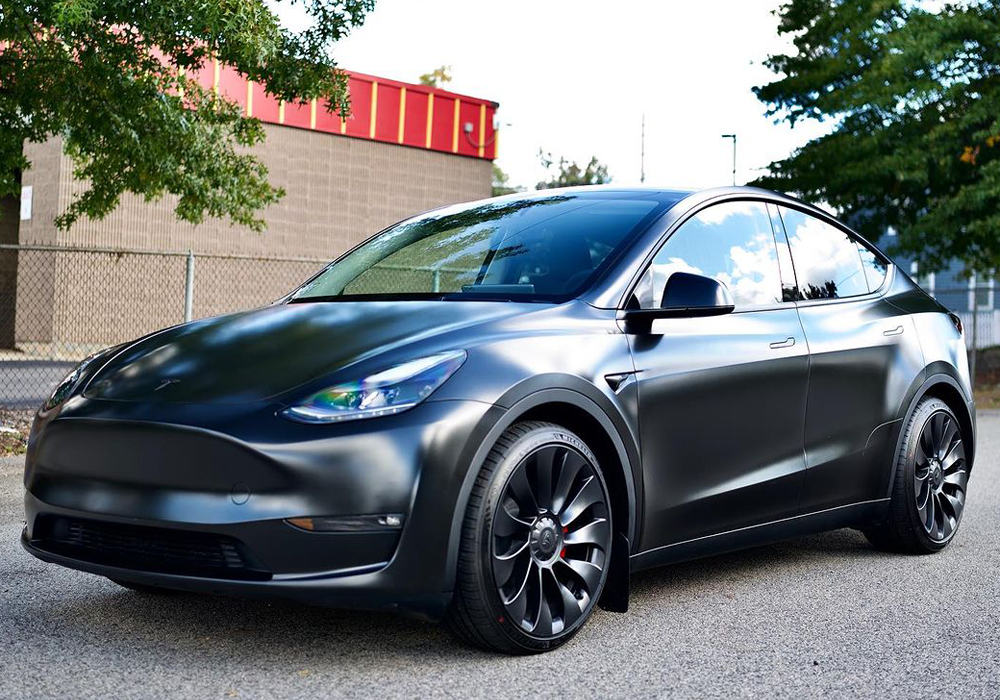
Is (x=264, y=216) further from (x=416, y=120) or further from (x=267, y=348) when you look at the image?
(x=267, y=348)

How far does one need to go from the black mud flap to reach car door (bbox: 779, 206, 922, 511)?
3.97 feet

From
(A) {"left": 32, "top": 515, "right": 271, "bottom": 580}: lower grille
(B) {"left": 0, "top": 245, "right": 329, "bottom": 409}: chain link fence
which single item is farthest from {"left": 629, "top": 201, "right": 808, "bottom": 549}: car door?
(B) {"left": 0, "top": 245, "right": 329, "bottom": 409}: chain link fence

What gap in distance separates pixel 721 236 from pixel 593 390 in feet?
4.09

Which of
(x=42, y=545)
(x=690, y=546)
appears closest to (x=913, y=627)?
(x=690, y=546)

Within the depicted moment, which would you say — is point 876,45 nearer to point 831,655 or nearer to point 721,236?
point 721,236

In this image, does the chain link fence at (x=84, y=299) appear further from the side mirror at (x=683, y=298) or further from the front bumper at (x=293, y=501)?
the front bumper at (x=293, y=501)

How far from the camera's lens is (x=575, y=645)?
13.7ft

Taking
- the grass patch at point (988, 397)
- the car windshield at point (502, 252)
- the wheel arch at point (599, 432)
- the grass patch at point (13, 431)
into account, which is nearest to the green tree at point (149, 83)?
the grass patch at point (13, 431)

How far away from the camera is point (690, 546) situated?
4.62 m

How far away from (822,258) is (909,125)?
48.7 ft

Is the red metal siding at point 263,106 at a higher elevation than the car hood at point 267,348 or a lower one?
higher

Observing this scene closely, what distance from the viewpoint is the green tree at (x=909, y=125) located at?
1858 cm

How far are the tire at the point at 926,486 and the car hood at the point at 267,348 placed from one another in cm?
245

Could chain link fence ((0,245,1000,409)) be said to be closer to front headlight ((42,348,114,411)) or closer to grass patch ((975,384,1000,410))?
grass patch ((975,384,1000,410))
